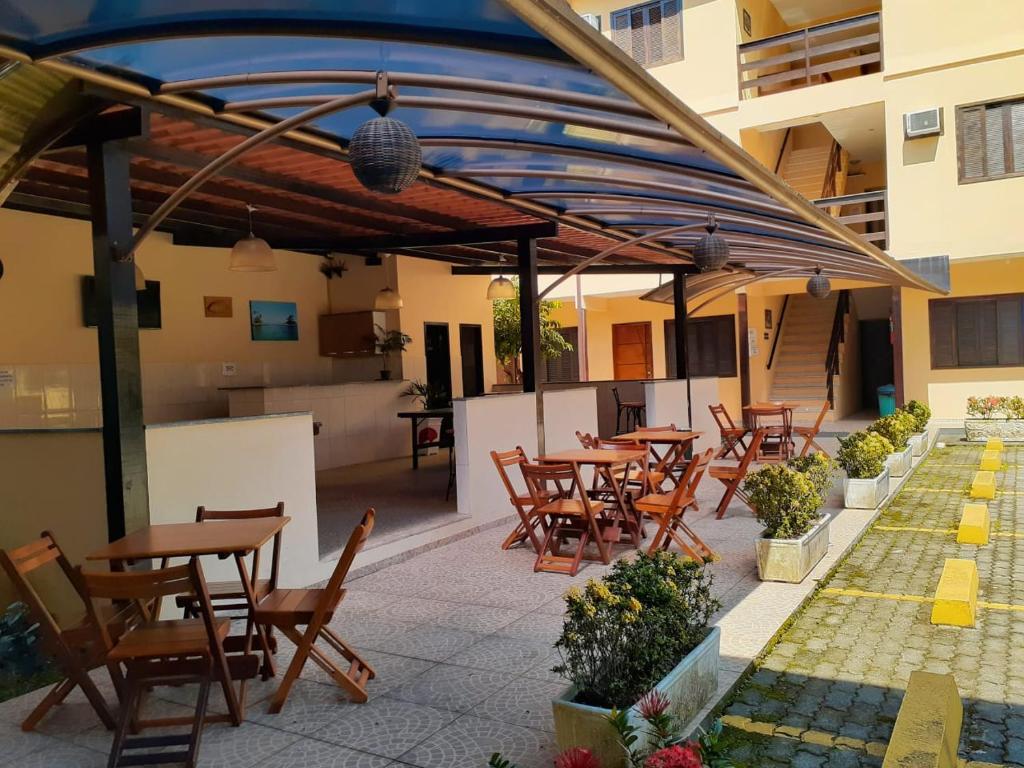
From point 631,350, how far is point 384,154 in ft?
57.6

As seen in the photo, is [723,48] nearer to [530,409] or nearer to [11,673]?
[530,409]

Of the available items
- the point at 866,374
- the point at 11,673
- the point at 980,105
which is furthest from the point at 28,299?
the point at 866,374

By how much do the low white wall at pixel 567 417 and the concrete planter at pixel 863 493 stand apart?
120 inches

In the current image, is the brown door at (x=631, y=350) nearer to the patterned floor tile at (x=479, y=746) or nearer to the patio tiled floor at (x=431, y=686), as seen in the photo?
the patio tiled floor at (x=431, y=686)

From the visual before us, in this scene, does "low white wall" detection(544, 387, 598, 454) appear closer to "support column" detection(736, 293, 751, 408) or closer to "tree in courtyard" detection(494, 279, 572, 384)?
"tree in courtyard" detection(494, 279, 572, 384)

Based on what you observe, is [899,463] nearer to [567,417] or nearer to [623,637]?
A: [567,417]

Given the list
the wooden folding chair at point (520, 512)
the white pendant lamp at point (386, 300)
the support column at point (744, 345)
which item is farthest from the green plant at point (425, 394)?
the support column at point (744, 345)

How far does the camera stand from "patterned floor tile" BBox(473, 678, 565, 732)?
11.3 ft

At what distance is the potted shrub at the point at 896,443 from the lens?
31.8 feet

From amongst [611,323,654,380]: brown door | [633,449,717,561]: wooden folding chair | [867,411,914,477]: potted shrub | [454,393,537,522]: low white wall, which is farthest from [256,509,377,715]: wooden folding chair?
[611,323,654,380]: brown door

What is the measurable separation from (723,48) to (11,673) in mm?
15647

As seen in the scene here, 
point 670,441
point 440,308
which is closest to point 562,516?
point 670,441

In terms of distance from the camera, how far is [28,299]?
839cm

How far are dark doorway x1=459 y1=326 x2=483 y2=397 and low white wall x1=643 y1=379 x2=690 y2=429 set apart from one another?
12.3ft
